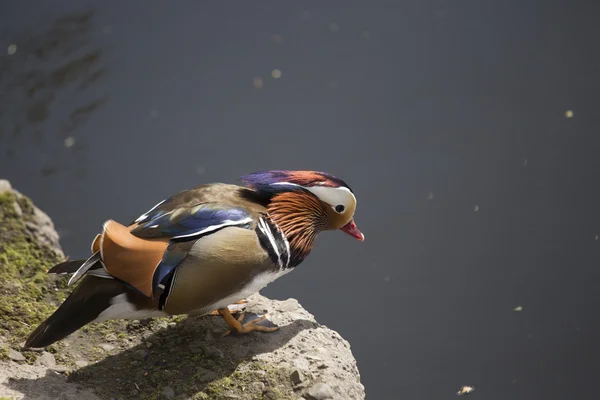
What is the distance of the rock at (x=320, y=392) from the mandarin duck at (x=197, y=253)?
13.8 inches

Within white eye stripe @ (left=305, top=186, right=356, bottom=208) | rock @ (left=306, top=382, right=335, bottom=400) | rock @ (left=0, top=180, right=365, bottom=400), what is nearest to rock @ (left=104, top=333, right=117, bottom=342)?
rock @ (left=0, top=180, right=365, bottom=400)

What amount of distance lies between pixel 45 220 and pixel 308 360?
1.45m

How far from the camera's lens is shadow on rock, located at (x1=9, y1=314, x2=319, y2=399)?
2.39m

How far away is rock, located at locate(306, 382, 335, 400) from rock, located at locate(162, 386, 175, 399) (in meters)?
0.43

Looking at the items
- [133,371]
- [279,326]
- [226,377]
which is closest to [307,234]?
[279,326]

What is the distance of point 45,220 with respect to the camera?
3.31 metres

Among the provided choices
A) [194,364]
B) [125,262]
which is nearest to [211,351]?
[194,364]

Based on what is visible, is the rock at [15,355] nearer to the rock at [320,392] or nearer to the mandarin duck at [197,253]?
the mandarin duck at [197,253]

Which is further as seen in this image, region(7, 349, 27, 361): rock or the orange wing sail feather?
region(7, 349, 27, 361): rock

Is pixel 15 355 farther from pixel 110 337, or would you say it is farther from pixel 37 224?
pixel 37 224

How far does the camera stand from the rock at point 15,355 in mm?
2448

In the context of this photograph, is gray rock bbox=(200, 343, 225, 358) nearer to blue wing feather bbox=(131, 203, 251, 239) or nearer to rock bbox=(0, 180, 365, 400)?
rock bbox=(0, 180, 365, 400)

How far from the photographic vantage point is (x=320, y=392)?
2414 mm

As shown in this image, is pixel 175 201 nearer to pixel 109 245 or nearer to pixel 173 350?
pixel 109 245
